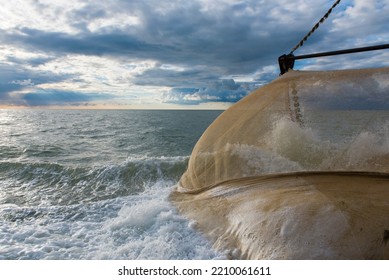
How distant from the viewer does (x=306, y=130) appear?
439 cm

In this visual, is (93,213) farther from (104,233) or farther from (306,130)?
(306,130)

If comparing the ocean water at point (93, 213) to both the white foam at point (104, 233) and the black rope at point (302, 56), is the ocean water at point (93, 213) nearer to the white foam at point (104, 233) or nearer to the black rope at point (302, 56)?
the white foam at point (104, 233)

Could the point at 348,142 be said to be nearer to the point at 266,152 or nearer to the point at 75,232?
the point at 266,152

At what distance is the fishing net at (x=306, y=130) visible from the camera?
4.00 metres

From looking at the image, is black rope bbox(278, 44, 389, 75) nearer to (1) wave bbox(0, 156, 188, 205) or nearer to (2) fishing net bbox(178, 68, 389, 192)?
(2) fishing net bbox(178, 68, 389, 192)

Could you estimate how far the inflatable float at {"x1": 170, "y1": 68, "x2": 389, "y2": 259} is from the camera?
3.08 m

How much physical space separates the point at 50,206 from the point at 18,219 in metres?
0.77

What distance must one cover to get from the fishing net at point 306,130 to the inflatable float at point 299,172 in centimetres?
1

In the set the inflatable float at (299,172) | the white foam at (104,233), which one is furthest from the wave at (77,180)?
the inflatable float at (299,172)

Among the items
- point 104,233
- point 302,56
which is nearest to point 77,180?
point 104,233

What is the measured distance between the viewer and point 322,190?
3623mm

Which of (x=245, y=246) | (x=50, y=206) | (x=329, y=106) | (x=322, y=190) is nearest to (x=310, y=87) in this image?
(x=329, y=106)

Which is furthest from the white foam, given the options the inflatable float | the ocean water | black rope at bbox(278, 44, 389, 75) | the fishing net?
black rope at bbox(278, 44, 389, 75)
